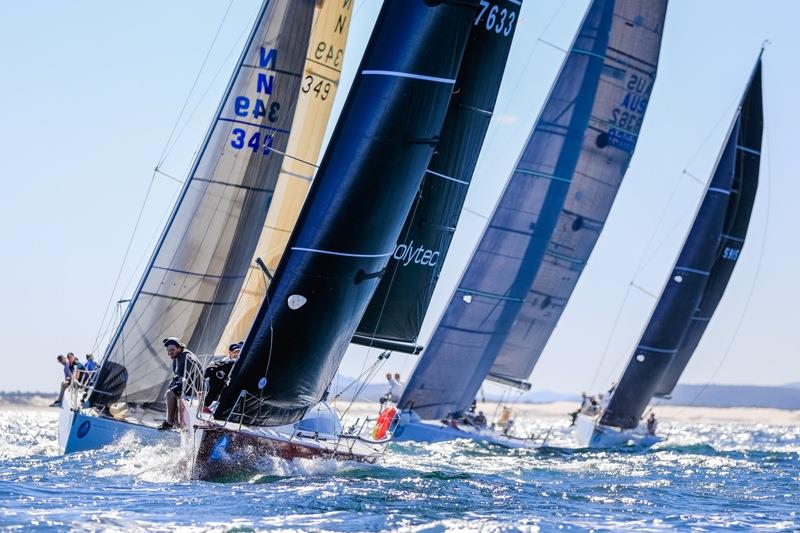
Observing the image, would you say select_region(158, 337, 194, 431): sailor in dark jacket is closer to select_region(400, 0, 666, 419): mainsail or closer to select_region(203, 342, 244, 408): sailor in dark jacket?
select_region(203, 342, 244, 408): sailor in dark jacket

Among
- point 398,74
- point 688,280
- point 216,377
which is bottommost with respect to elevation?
point 216,377

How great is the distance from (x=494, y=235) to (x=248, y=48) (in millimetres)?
7614

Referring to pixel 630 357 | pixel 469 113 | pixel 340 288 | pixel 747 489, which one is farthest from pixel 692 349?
pixel 340 288

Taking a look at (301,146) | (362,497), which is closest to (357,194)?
(362,497)

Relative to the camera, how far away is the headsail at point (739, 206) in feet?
92.1

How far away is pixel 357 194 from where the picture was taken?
1272 centimetres

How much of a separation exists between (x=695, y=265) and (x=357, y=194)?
1613 centimetres

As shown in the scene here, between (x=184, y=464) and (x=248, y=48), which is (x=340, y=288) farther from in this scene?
(x=248, y=48)

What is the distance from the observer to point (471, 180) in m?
16.2

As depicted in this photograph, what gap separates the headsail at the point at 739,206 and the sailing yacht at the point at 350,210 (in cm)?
1639

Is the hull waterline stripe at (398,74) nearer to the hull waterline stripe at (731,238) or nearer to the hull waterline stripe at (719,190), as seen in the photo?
the hull waterline stripe at (719,190)

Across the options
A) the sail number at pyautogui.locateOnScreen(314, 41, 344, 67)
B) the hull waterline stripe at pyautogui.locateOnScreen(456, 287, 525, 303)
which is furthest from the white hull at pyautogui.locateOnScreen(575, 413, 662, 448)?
the sail number at pyautogui.locateOnScreen(314, 41, 344, 67)

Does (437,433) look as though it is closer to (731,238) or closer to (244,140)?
(244,140)

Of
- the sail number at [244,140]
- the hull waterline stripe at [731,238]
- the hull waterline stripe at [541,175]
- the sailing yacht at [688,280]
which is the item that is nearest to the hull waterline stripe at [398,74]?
the sail number at [244,140]
